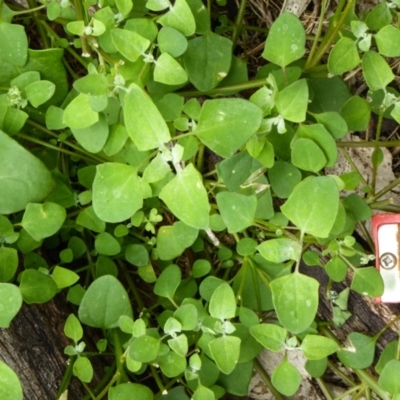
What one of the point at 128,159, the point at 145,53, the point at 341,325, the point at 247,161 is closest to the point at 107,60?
the point at 145,53

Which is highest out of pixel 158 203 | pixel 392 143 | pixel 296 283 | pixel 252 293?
pixel 392 143

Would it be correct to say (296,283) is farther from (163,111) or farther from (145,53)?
(145,53)

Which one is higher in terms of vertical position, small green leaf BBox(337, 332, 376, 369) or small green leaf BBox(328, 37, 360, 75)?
small green leaf BBox(328, 37, 360, 75)

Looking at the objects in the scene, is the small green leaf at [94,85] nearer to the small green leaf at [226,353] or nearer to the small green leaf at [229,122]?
the small green leaf at [229,122]

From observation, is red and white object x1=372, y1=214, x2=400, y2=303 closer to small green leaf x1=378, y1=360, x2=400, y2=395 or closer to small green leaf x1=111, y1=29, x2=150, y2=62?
small green leaf x1=378, y1=360, x2=400, y2=395

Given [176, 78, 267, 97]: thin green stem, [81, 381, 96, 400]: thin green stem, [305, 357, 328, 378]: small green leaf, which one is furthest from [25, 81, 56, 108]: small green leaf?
[305, 357, 328, 378]: small green leaf

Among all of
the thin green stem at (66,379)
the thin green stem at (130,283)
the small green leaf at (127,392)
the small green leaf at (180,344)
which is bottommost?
the thin green stem at (66,379)

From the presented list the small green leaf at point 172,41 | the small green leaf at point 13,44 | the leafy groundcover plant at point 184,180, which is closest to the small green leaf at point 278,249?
the leafy groundcover plant at point 184,180
